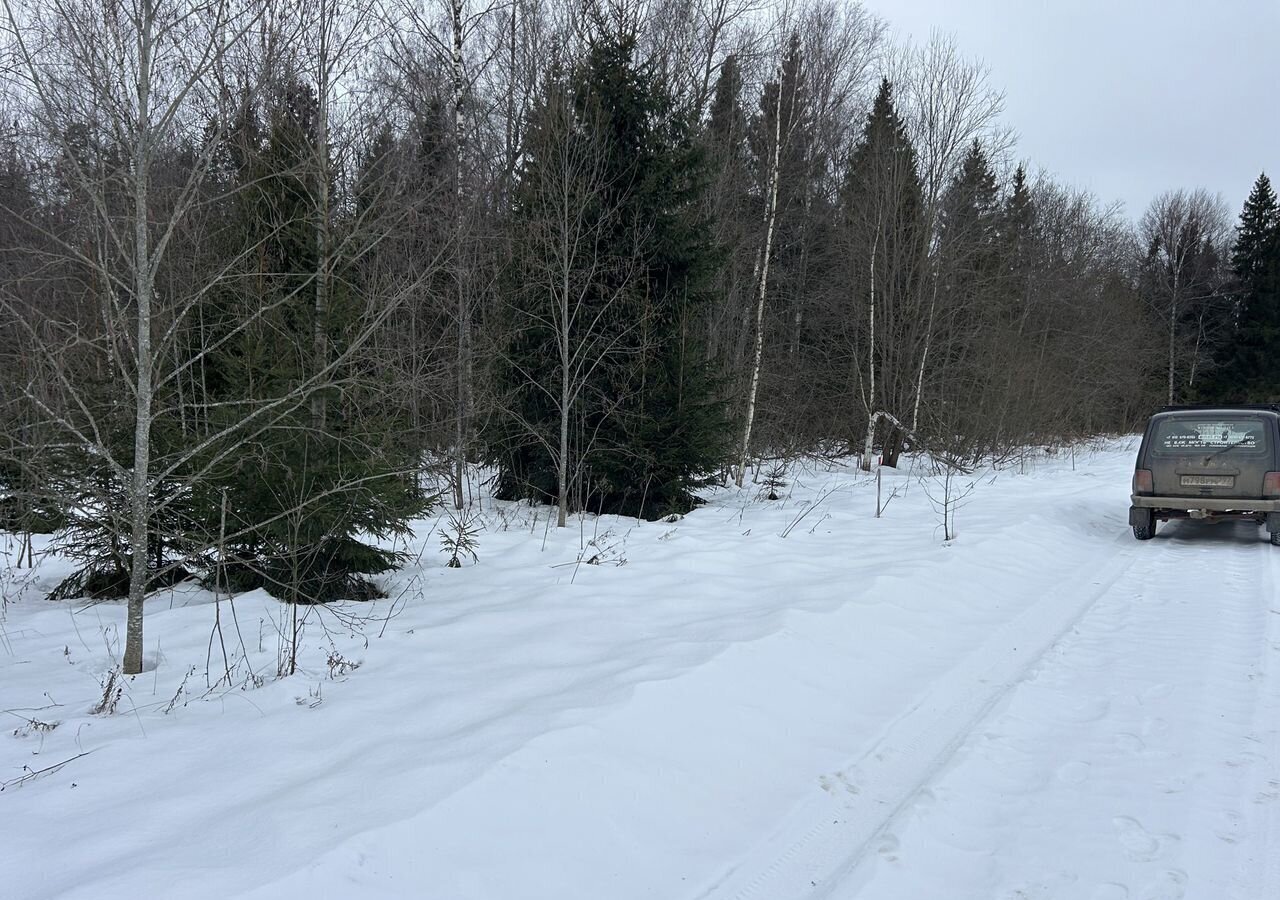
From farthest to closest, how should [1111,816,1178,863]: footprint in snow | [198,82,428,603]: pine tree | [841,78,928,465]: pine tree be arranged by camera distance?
[841,78,928,465]: pine tree → [198,82,428,603]: pine tree → [1111,816,1178,863]: footprint in snow

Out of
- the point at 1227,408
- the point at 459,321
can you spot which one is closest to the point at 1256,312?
the point at 1227,408

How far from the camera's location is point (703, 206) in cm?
1628

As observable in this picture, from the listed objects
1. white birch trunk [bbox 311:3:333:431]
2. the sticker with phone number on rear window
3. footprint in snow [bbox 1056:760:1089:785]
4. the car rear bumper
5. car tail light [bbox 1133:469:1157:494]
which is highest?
white birch trunk [bbox 311:3:333:431]

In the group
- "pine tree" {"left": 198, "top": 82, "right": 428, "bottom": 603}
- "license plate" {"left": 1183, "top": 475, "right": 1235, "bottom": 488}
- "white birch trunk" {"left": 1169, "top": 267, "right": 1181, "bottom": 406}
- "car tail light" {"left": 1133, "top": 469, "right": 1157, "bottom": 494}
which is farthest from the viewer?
"white birch trunk" {"left": 1169, "top": 267, "right": 1181, "bottom": 406}

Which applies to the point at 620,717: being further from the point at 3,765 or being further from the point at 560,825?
the point at 3,765

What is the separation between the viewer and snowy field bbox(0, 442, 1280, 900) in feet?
10.3

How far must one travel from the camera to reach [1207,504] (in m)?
10.8

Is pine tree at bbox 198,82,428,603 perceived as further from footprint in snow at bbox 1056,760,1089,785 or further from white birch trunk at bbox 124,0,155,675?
footprint in snow at bbox 1056,760,1089,785

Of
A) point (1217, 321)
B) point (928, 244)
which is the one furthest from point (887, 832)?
point (1217, 321)

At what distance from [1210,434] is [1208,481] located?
2.42 ft

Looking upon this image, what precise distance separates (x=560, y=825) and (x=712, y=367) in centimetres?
1033

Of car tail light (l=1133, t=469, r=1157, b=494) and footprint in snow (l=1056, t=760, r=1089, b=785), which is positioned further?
car tail light (l=1133, t=469, r=1157, b=494)

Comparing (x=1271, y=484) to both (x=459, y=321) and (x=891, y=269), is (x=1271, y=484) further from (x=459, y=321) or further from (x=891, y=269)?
(x=891, y=269)

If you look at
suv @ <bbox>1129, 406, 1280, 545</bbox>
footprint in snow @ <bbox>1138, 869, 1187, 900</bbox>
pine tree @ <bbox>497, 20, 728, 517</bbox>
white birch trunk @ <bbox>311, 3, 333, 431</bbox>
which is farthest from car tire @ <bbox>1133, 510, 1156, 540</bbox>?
white birch trunk @ <bbox>311, 3, 333, 431</bbox>
